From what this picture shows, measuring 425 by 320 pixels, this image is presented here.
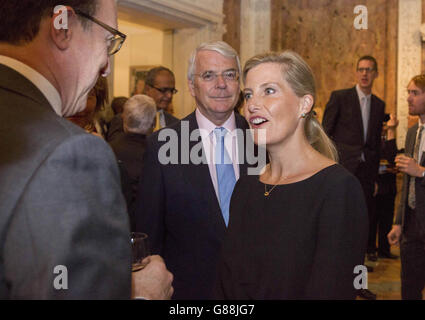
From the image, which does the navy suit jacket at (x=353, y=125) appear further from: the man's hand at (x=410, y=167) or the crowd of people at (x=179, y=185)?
the man's hand at (x=410, y=167)

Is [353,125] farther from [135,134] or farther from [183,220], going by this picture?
[183,220]

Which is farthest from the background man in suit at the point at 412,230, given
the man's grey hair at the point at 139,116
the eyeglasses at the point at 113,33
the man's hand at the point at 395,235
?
the eyeglasses at the point at 113,33

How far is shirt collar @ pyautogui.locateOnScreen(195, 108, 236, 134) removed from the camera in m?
2.44

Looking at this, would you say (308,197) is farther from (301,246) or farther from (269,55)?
Answer: (269,55)

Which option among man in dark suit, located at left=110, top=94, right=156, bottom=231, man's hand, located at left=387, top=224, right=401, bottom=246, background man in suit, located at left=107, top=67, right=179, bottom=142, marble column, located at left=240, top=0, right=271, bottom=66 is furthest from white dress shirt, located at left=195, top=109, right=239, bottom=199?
marble column, located at left=240, top=0, right=271, bottom=66

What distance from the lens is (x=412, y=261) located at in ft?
10.9

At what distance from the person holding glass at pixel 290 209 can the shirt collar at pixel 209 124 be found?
54cm

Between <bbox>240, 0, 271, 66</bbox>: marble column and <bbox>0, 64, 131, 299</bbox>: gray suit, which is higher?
<bbox>240, 0, 271, 66</bbox>: marble column

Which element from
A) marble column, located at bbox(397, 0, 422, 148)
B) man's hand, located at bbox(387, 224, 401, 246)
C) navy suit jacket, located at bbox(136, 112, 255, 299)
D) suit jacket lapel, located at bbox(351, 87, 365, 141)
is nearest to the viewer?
navy suit jacket, located at bbox(136, 112, 255, 299)

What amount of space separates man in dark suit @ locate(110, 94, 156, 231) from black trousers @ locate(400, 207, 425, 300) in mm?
1891

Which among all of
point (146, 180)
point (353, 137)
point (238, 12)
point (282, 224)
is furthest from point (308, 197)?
point (238, 12)

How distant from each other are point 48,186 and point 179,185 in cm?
144

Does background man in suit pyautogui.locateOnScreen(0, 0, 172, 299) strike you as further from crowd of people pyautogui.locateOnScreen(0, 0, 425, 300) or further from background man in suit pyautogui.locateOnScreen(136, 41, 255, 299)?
background man in suit pyautogui.locateOnScreen(136, 41, 255, 299)

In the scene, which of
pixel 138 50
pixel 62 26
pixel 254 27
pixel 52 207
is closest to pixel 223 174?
pixel 62 26
